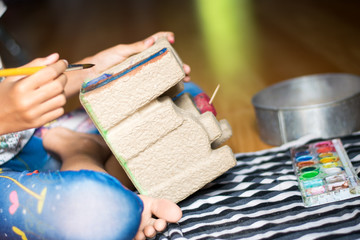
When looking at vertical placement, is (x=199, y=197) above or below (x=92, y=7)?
below

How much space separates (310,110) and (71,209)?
0.69 m

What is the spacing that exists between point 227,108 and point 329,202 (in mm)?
770

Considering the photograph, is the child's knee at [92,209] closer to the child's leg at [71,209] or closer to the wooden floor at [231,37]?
the child's leg at [71,209]

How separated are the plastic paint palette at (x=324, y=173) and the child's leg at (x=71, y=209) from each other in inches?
13.3

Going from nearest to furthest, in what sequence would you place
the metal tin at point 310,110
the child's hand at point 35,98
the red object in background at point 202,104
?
1. the child's hand at point 35,98
2. the red object in background at point 202,104
3. the metal tin at point 310,110

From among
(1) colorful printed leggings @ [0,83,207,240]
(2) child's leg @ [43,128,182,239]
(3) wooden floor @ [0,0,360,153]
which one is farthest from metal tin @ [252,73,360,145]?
(1) colorful printed leggings @ [0,83,207,240]

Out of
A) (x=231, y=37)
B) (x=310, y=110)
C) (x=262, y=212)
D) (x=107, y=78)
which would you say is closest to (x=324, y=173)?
(x=262, y=212)

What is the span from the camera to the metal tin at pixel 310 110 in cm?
122

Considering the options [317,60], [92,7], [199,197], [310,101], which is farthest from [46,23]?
[199,197]

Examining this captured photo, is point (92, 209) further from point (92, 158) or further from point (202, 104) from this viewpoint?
point (202, 104)

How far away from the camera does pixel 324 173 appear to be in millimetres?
959

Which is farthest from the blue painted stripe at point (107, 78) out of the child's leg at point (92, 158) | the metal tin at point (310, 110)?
the metal tin at point (310, 110)

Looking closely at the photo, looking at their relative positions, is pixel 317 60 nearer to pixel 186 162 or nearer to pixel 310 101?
pixel 310 101

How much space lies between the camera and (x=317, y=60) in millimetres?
1873
